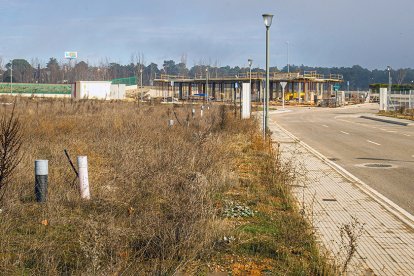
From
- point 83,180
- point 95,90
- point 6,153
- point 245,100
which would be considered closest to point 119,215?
point 83,180

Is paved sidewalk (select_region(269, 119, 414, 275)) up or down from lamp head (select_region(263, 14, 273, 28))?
down

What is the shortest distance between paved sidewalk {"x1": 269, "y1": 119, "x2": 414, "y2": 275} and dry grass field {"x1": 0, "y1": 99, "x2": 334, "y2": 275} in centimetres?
42

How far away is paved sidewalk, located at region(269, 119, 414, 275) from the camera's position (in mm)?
6281

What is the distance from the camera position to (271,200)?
9125mm

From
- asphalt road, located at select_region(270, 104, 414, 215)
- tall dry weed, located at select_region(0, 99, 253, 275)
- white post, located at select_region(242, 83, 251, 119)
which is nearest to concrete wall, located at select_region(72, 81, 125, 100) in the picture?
white post, located at select_region(242, 83, 251, 119)

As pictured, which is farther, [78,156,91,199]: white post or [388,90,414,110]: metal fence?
[388,90,414,110]: metal fence

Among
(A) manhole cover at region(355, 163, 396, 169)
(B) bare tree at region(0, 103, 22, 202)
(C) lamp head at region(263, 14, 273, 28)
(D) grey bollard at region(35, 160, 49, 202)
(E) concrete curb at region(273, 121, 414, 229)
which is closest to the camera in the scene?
(B) bare tree at region(0, 103, 22, 202)

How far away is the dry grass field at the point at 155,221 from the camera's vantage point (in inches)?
221

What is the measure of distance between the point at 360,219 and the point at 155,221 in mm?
3581

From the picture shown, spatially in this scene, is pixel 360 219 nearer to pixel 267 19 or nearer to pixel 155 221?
pixel 155 221

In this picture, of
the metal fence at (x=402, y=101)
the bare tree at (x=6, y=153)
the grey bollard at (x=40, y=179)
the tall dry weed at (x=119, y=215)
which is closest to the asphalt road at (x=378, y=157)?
the tall dry weed at (x=119, y=215)

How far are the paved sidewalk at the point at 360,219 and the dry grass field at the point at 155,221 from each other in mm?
420

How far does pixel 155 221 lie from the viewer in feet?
21.5

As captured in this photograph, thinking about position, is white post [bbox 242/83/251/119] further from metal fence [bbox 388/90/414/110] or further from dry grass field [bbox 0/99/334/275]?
metal fence [bbox 388/90/414/110]
